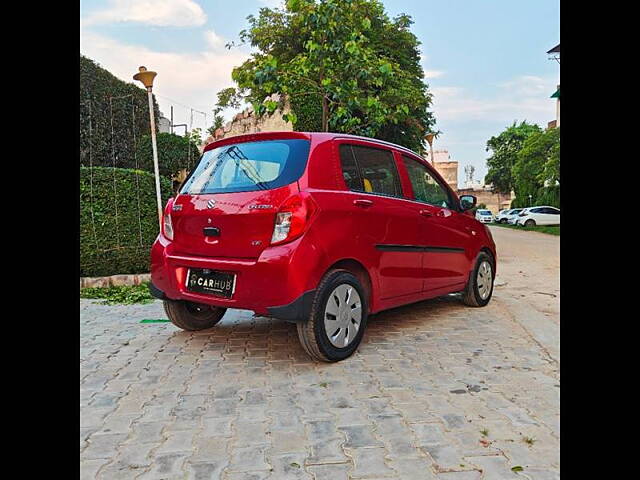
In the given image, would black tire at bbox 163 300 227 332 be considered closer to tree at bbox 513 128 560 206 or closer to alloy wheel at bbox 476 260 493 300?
alloy wheel at bbox 476 260 493 300

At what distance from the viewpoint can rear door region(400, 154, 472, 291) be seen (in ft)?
16.1

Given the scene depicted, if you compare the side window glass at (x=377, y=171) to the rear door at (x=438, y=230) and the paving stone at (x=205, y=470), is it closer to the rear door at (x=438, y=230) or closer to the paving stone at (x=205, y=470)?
the rear door at (x=438, y=230)

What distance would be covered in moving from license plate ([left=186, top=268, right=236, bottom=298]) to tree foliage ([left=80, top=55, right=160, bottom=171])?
28.7 ft

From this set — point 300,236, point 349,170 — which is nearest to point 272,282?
point 300,236

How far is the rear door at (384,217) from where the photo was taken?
13.5 feet

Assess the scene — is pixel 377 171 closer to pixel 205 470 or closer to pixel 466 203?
pixel 466 203

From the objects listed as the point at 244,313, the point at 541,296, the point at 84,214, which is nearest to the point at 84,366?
the point at 244,313

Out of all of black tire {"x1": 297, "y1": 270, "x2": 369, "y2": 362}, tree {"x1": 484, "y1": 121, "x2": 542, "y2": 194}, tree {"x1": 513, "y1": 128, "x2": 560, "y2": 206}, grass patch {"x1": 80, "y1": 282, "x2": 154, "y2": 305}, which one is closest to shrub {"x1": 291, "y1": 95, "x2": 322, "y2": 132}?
grass patch {"x1": 80, "y1": 282, "x2": 154, "y2": 305}

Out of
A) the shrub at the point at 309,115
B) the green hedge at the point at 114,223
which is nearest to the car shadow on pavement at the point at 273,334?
the green hedge at the point at 114,223

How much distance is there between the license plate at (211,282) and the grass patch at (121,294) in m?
2.94

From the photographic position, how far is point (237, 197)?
3818mm

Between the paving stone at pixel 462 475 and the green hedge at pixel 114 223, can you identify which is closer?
the paving stone at pixel 462 475
